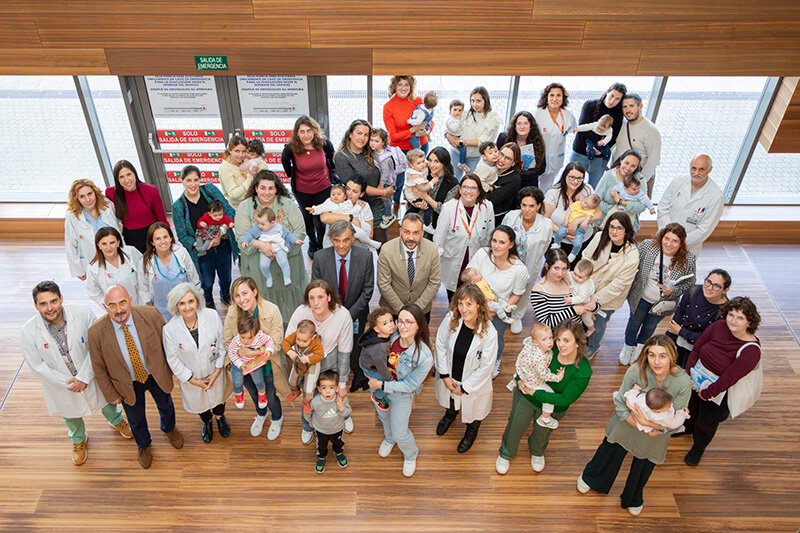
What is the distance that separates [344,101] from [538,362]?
4375 millimetres

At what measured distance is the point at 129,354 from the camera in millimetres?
4699

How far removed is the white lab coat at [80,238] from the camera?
5797mm

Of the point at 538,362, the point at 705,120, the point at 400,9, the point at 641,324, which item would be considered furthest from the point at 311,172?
the point at 705,120

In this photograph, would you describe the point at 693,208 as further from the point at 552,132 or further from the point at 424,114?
the point at 424,114

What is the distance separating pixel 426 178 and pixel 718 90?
412 cm

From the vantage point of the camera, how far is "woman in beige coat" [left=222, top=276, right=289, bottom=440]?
468 cm

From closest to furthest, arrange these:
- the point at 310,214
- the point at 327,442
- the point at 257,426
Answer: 1. the point at 327,442
2. the point at 257,426
3. the point at 310,214

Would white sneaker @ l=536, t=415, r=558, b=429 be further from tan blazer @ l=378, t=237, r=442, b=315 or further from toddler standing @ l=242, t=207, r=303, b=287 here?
toddler standing @ l=242, t=207, r=303, b=287

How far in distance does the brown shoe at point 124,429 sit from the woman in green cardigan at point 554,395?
3218 millimetres

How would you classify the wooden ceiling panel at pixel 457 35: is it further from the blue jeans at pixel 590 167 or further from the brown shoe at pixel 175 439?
the brown shoe at pixel 175 439

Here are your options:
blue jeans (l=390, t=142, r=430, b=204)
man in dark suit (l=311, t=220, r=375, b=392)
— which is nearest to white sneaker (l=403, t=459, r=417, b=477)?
man in dark suit (l=311, t=220, r=375, b=392)

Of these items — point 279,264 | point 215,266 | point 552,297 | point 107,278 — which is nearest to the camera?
point 552,297

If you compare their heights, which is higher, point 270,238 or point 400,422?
point 270,238

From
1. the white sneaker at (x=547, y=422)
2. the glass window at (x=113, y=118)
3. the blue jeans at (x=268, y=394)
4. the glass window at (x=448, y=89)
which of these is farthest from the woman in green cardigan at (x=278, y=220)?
the glass window at (x=113, y=118)
